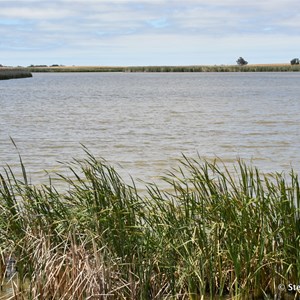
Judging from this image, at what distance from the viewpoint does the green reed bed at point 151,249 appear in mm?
5418

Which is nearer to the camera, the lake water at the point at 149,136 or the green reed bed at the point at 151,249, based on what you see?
the green reed bed at the point at 151,249

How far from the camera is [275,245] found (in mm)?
6078

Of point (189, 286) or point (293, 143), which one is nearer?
point (189, 286)

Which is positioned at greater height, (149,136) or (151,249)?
(151,249)

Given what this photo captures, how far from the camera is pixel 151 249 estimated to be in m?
5.73

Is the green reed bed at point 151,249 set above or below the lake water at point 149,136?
above

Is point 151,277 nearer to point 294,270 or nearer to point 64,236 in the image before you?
point 64,236

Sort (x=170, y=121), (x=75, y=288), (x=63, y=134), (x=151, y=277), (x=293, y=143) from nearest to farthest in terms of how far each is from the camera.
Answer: (x=75, y=288), (x=151, y=277), (x=293, y=143), (x=63, y=134), (x=170, y=121)

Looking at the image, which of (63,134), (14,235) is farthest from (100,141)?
(14,235)

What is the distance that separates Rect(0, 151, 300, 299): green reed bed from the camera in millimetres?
5418

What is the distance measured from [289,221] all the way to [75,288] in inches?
80.4

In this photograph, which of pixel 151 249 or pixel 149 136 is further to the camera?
pixel 149 136

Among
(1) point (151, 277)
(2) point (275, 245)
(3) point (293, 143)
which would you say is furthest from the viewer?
(3) point (293, 143)

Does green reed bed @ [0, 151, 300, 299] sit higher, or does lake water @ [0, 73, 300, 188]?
green reed bed @ [0, 151, 300, 299]
